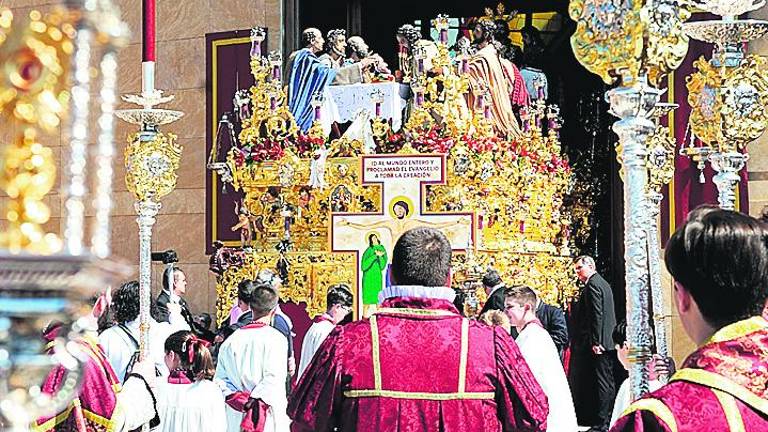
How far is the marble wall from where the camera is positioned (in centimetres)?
1421

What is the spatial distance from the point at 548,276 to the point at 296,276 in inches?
95.3

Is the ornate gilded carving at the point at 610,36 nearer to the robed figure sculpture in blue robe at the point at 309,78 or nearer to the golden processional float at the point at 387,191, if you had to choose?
the golden processional float at the point at 387,191

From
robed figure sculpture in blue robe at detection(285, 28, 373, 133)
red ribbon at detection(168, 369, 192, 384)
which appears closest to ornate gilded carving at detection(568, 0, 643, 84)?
red ribbon at detection(168, 369, 192, 384)

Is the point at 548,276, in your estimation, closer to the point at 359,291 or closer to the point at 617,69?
the point at 359,291

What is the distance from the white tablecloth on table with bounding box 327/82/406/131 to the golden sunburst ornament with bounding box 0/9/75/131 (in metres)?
10.4

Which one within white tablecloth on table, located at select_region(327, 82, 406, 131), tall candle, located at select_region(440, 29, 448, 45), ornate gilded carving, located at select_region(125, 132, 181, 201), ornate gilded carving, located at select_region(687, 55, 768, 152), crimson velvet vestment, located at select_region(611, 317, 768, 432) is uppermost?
tall candle, located at select_region(440, 29, 448, 45)

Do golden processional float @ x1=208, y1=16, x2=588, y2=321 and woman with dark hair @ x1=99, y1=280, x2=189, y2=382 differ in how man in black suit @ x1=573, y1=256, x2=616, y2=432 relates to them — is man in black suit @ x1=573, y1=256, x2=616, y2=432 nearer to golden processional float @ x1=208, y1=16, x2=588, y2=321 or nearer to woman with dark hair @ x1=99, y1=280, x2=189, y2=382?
golden processional float @ x1=208, y1=16, x2=588, y2=321

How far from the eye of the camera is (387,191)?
11.3 m

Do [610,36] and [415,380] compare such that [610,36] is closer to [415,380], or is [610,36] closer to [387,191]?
[415,380]

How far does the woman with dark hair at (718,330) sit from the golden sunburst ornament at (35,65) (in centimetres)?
132

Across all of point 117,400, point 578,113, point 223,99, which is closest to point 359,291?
point 223,99

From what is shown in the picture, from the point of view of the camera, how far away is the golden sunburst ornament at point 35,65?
1327mm

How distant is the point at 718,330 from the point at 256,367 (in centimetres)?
502

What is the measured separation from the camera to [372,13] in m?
16.6
